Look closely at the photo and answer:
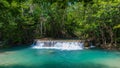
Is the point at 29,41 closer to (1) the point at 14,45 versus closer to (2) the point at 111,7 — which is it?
(1) the point at 14,45

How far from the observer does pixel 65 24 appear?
2581cm

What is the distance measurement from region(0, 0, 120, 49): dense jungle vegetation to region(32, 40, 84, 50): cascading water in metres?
1.71

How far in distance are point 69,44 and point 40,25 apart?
18.2 feet

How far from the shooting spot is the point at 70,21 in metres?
25.6

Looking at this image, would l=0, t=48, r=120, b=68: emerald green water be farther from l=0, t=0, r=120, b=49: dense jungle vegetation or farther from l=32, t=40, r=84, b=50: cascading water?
l=32, t=40, r=84, b=50: cascading water

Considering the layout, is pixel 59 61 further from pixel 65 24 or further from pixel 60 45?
pixel 65 24

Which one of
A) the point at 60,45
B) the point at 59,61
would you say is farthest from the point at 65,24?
the point at 59,61

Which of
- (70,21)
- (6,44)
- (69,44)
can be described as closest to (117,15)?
(69,44)

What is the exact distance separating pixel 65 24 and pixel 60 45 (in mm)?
4995

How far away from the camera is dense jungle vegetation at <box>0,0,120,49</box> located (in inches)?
726

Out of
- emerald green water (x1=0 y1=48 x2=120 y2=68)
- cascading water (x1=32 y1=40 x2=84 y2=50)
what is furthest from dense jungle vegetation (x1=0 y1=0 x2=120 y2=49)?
emerald green water (x1=0 y1=48 x2=120 y2=68)

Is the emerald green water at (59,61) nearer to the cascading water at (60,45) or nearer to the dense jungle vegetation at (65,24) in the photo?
the dense jungle vegetation at (65,24)

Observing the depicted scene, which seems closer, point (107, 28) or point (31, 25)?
point (107, 28)

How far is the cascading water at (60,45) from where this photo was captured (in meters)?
20.9
